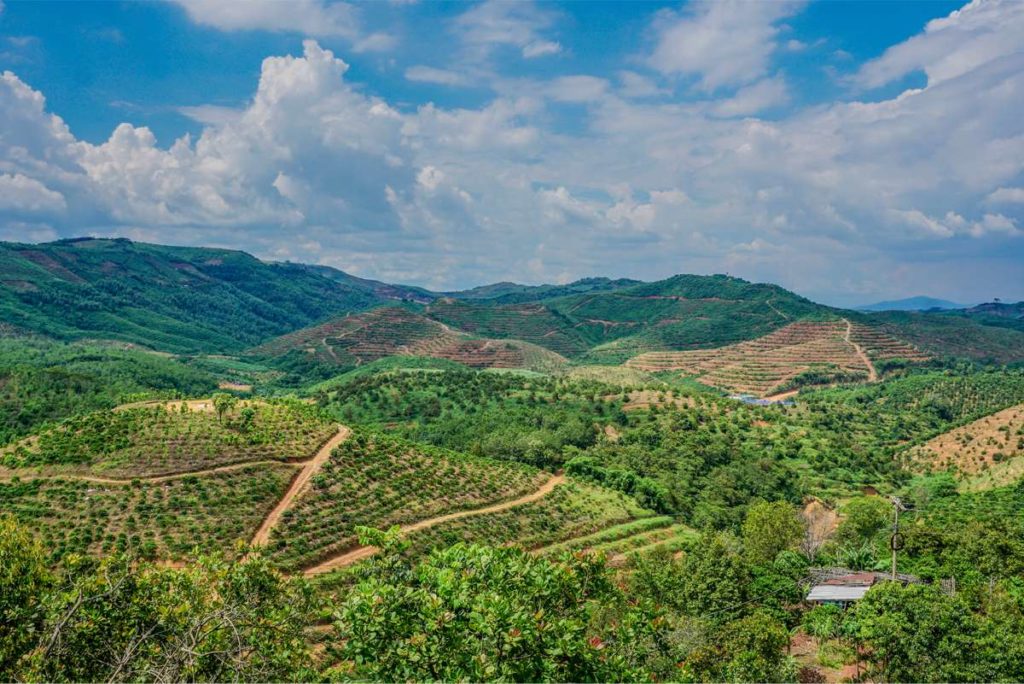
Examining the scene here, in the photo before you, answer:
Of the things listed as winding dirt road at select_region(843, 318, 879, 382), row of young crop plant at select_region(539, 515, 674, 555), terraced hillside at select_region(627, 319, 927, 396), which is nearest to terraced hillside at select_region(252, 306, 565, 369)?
terraced hillside at select_region(627, 319, 927, 396)

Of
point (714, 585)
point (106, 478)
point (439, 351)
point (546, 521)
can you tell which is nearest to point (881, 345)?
point (439, 351)

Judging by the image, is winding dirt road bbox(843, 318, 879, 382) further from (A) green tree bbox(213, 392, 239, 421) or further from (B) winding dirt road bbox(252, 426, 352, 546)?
(A) green tree bbox(213, 392, 239, 421)

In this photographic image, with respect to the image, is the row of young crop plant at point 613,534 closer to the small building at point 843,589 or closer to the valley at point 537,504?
the valley at point 537,504

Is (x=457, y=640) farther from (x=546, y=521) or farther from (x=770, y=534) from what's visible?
(x=546, y=521)

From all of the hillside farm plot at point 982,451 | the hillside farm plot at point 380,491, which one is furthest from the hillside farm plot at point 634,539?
the hillside farm plot at point 982,451

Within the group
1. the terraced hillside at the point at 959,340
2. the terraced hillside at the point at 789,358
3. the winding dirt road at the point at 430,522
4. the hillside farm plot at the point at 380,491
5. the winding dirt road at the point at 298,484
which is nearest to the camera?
the winding dirt road at the point at 430,522
